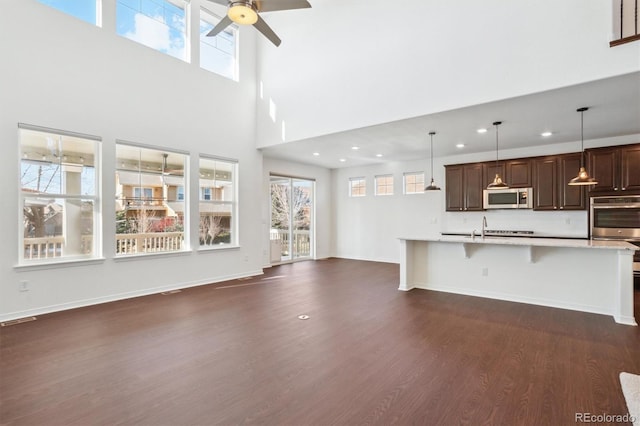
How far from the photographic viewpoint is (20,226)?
13.8 feet

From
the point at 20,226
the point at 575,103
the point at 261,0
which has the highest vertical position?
the point at 261,0

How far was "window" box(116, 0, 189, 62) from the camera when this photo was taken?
5.18 metres

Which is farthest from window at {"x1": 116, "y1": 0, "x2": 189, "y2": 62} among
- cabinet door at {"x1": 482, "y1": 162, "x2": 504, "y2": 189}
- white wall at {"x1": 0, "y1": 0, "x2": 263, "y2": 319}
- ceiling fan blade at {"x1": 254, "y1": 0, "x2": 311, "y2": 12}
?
cabinet door at {"x1": 482, "y1": 162, "x2": 504, "y2": 189}

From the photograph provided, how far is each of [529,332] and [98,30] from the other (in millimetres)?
7167

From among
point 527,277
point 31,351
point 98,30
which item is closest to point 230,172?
point 98,30

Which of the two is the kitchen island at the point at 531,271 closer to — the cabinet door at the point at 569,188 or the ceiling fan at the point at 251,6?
the cabinet door at the point at 569,188

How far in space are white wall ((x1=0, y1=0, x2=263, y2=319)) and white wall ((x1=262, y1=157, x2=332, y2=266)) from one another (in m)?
1.13

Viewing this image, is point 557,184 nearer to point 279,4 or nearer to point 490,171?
point 490,171

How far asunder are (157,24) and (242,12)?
11.1 ft

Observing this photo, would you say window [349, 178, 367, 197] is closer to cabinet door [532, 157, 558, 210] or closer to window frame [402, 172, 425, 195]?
window frame [402, 172, 425, 195]

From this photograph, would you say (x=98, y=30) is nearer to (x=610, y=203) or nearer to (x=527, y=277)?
(x=527, y=277)

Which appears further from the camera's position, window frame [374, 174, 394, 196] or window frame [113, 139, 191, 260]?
window frame [374, 174, 394, 196]

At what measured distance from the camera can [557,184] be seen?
645 cm

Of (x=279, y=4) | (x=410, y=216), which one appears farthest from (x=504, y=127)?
(x=279, y=4)
